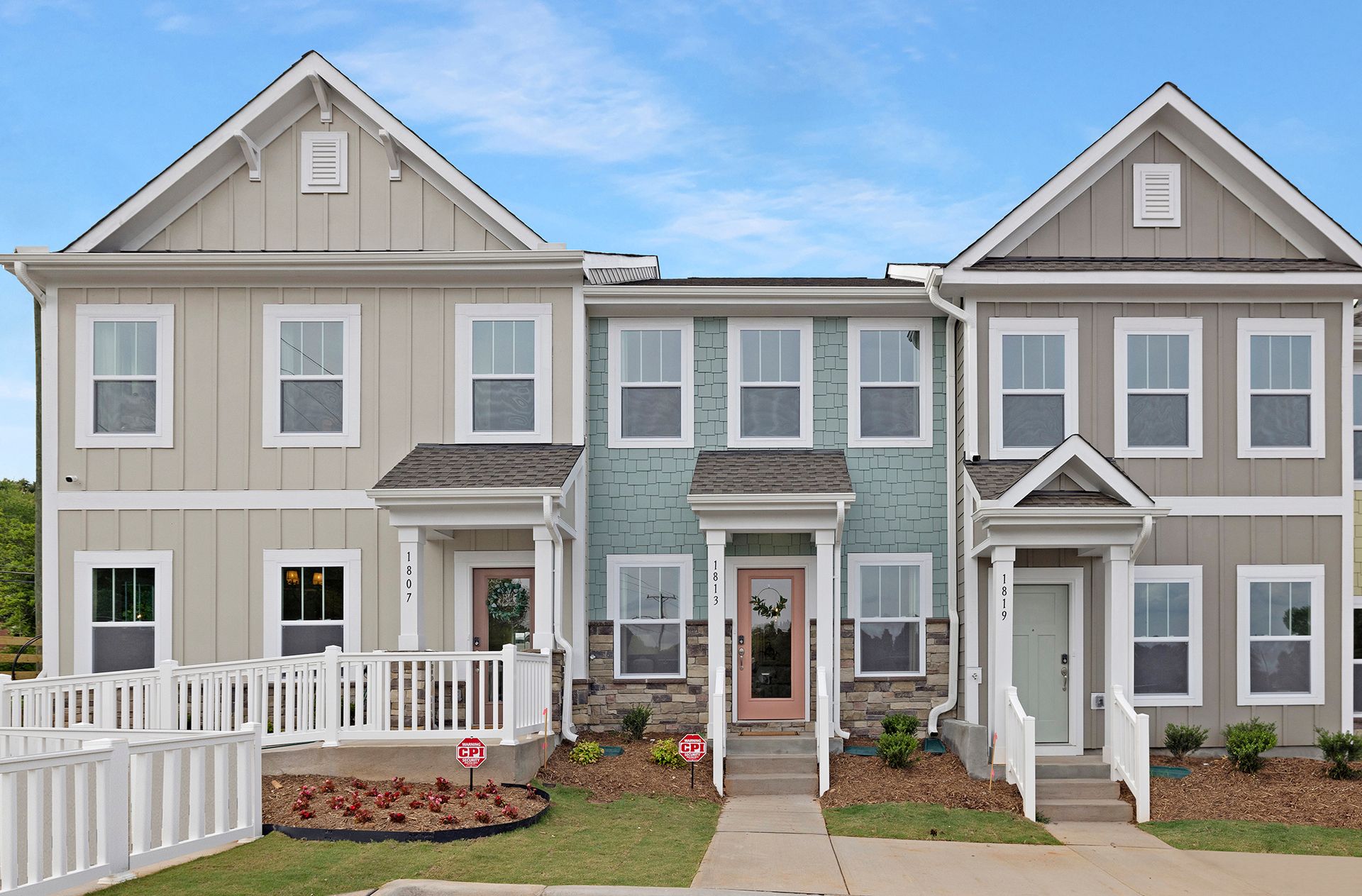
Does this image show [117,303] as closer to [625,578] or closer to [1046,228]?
[625,578]

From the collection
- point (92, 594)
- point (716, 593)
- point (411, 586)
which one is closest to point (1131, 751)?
point (716, 593)

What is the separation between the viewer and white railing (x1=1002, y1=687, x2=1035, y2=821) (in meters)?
11.5

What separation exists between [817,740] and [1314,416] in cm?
718

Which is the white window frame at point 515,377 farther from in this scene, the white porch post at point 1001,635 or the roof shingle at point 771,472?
the white porch post at point 1001,635

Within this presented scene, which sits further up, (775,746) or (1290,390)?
(1290,390)

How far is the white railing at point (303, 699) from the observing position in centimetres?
1132

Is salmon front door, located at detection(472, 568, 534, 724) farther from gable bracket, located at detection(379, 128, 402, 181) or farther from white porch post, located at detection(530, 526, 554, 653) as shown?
gable bracket, located at detection(379, 128, 402, 181)

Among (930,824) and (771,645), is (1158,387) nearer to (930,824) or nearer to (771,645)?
(771,645)

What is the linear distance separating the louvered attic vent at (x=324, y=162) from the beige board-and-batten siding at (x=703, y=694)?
259 inches

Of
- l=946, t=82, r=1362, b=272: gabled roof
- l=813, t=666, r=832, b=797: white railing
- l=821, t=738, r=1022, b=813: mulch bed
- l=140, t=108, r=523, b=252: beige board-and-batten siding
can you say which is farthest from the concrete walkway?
l=140, t=108, r=523, b=252: beige board-and-batten siding

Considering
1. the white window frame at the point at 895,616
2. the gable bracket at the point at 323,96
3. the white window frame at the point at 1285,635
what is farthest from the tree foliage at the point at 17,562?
the white window frame at the point at 1285,635

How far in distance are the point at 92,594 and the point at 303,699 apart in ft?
13.6

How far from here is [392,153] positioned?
46.8 ft

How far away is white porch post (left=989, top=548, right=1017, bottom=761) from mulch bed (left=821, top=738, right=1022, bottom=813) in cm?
58
